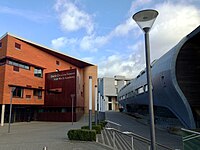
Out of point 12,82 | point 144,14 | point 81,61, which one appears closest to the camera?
point 144,14

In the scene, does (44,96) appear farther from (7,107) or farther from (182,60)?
(182,60)

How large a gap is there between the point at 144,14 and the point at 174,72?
1801cm

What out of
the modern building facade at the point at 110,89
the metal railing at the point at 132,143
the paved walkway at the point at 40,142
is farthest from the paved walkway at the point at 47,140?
the modern building facade at the point at 110,89

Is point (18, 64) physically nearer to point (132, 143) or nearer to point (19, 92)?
point (19, 92)

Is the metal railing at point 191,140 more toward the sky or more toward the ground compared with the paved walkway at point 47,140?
more toward the sky

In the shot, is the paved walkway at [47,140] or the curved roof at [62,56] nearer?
the paved walkway at [47,140]

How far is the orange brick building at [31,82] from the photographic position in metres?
28.7

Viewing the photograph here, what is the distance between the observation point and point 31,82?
109ft

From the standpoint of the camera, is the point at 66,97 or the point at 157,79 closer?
the point at 157,79

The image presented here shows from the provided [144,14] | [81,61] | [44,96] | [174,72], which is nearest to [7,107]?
[44,96]

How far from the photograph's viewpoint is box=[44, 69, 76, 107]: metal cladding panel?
34.4 metres

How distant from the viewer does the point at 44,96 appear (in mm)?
36344

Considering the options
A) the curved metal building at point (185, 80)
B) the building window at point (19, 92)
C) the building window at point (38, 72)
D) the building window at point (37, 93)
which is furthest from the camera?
the building window at point (38, 72)

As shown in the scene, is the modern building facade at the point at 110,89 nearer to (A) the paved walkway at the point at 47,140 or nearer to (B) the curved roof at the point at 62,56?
(B) the curved roof at the point at 62,56
